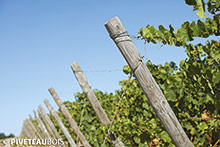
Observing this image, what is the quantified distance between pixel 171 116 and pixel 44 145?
9438 mm

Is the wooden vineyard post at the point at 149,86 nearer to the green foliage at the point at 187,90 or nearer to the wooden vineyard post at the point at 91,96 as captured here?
the green foliage at the point at 187,90

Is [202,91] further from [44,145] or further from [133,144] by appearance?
[44,145]

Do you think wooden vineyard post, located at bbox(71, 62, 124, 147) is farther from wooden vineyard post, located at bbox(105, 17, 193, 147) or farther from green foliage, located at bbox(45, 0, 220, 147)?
wooden vineyard post, located at bbox(105, 17, 193, 147)

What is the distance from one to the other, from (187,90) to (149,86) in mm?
1658

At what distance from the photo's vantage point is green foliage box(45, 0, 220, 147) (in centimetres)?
251

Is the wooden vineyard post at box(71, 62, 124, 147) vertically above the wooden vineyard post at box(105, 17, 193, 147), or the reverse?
the wooden vineyard post at box(71, 62, 124, 147)

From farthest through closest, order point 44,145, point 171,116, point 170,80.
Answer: point 44,145
point 170,80
point 171,116

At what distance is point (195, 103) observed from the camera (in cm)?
369

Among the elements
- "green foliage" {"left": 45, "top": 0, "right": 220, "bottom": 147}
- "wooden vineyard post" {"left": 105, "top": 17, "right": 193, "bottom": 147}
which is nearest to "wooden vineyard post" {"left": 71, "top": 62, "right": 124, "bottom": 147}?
"green foliage" {"left": 45, "top": 0, "right": 220, "bottom": 147}

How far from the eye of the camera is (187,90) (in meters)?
3.72

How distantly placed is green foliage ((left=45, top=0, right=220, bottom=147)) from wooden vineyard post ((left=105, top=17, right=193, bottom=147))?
12.3 inches

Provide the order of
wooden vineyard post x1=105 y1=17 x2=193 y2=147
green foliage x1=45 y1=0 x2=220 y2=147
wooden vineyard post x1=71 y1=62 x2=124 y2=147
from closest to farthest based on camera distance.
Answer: wooden vineyard post x1=105 y1=17 x2=193 y2=147
green foliage x1=45 y1=0 x2=220 y2=147
wooden vineyard post x1=71 y1=62 x2=124 y2=147

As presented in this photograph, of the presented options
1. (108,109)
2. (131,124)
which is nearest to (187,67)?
(131,124)

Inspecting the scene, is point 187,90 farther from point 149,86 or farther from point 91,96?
point 149,86
